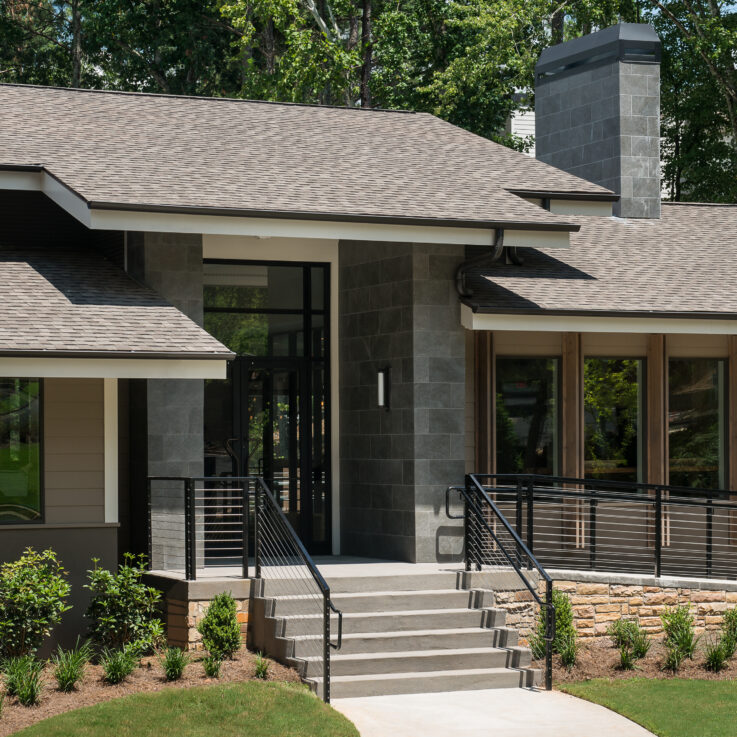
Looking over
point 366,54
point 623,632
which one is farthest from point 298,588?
point 366,54

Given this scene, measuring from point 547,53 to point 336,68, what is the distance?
9.47m

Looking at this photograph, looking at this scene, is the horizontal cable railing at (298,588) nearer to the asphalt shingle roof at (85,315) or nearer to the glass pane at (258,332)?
the asphalt shingle roof at (85,315)

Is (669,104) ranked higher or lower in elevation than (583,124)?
higher

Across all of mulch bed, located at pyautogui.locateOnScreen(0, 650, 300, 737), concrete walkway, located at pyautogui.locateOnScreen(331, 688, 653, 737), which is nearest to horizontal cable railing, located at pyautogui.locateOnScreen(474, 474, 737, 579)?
concrete walkway, located at pyautogui.locateOnScreen(331, 688, 653, 737)

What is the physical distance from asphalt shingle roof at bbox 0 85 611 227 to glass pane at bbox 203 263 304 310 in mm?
1262

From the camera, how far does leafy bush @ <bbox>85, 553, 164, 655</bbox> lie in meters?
11.7

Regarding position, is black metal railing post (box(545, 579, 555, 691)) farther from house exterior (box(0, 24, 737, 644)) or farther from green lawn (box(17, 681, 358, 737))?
green lawn (box(17, 681, 358, 737))

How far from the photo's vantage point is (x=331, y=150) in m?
15.7

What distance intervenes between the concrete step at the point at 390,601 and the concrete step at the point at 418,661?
0.62m

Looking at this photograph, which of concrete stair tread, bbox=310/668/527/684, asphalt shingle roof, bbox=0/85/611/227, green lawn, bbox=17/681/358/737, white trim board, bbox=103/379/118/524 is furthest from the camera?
asphalt shingle roof, bbox=0/85/611/227

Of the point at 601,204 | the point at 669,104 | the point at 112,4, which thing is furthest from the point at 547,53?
the point at 112,4

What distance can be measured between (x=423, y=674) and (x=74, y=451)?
4.15 meters

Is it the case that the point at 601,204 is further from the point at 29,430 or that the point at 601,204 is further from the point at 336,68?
the point at 336,68

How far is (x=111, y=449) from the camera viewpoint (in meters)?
12.6
